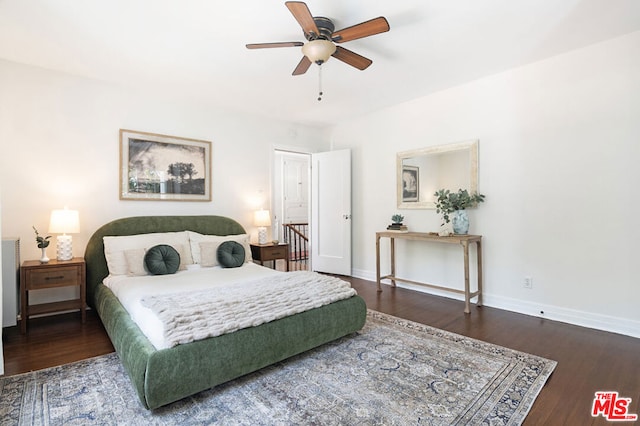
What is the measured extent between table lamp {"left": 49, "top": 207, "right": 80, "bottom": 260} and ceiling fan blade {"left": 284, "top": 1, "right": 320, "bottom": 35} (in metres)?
2.96

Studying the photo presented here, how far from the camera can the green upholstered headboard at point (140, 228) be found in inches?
141

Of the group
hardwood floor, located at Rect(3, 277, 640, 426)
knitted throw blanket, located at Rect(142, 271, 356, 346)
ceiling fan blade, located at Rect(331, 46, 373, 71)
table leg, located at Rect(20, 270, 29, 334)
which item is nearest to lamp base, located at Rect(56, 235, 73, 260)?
table leg, located at Rect(20, 270, 29, 334)

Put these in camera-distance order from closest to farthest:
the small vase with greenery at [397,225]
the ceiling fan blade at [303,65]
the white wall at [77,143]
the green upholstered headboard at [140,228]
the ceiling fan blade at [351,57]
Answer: the ceiling fan blade at [351,57]
the ceiling fan blade at [303,65]
the white wall at [77,143]
the green upholstered headboard at [140,228]
the small vase with greenery at [397,225]

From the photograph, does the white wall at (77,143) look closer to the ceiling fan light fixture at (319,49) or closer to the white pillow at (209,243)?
the white pillow at (209,243)

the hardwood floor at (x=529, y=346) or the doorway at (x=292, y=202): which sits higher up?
the doorway at (x=292, y=202)

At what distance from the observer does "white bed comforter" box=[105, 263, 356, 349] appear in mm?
2031

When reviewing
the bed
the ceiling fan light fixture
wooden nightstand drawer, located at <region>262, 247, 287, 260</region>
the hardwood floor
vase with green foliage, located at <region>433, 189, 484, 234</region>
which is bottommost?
the hardwood floor

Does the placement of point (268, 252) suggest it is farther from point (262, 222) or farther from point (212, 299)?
point (212, 299)

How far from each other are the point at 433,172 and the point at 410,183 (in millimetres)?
378

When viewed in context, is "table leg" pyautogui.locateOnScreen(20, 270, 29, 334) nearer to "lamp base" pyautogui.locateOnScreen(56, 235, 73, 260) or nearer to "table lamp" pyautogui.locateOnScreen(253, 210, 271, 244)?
"lamp base" pyautogui.locateOnScreen(56, 235, 73, 260)

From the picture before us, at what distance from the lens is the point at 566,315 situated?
3.29 metres

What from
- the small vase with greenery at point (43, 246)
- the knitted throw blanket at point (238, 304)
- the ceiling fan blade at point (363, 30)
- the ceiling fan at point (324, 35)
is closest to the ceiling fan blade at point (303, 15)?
the ceiling fan at point (324, 35)

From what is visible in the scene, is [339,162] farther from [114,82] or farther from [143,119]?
[114,82]

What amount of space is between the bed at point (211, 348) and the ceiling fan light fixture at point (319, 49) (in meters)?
1.97
